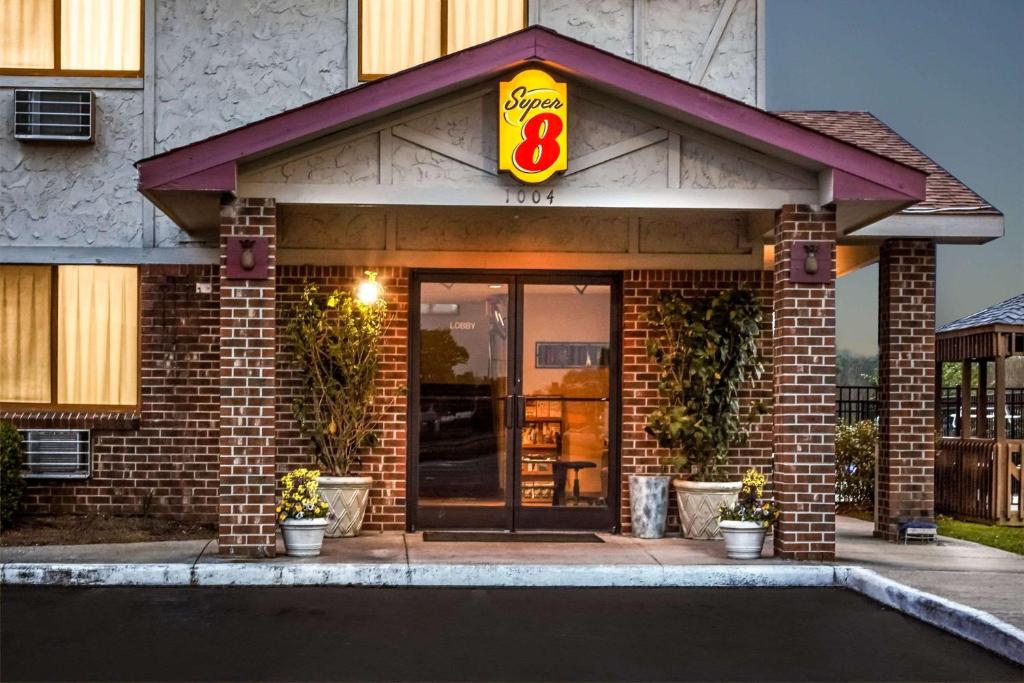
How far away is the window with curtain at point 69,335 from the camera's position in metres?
13.1

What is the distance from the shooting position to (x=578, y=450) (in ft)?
42.8

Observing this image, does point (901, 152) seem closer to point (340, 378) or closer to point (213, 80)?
point (340, 378)

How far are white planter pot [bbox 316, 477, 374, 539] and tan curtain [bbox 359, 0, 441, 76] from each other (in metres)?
4.44

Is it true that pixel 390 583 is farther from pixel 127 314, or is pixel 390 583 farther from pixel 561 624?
pixel 127 314

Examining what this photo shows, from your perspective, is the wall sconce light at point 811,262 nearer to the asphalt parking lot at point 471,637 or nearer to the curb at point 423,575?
the curb at point 423,575

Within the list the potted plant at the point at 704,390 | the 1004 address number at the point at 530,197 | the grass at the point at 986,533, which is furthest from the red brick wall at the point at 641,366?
the grass at the point at 986,533

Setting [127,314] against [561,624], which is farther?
[127,314]

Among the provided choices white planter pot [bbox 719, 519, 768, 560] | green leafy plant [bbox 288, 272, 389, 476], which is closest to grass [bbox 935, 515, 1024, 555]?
white planter pot [bbox 719, 519, 768, 560]

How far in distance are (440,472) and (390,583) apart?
2.83 meters

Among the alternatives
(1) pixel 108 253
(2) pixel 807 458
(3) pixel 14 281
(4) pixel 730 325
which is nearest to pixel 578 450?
(4) pixel 730 325

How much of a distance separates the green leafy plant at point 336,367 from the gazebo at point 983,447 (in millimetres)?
8356

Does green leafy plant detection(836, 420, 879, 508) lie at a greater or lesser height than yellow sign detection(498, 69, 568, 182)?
lesser

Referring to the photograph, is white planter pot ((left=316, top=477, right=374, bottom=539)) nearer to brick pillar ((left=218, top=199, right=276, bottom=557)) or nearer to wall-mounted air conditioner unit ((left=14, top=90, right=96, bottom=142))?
brick pillar ((left=218, top=199, right=276, bottom=557))

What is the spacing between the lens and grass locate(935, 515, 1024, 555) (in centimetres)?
1335
